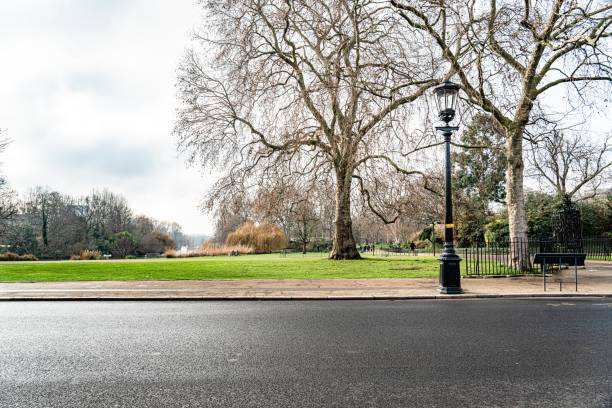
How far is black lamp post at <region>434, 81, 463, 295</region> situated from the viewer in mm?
11812

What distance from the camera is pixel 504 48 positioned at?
1662 cm

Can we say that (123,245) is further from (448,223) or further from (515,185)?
(448,223)

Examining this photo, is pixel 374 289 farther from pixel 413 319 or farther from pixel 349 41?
pixel 349 41

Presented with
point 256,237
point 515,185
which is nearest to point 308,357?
point 515,185

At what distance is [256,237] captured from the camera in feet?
156

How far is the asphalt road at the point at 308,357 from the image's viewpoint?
13.8 feet

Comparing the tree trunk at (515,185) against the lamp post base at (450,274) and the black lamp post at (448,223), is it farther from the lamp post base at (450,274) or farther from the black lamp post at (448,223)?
the lamp post base at (450,274)

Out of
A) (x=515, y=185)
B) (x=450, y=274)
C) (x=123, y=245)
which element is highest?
(x=515, y=185)

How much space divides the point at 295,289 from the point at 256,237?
115 feet

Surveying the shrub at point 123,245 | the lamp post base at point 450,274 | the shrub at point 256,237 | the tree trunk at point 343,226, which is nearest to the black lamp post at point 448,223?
the lamp post base at point 450,274

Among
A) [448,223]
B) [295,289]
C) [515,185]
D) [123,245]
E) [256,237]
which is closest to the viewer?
[448,223]

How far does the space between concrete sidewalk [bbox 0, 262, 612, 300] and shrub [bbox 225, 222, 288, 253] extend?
106 feet

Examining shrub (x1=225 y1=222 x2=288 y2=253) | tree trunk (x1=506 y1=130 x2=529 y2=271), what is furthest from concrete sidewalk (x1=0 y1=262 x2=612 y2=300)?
shrub (x1=225 y1=222 x2=288 y2=253)

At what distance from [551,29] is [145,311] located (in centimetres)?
1682
